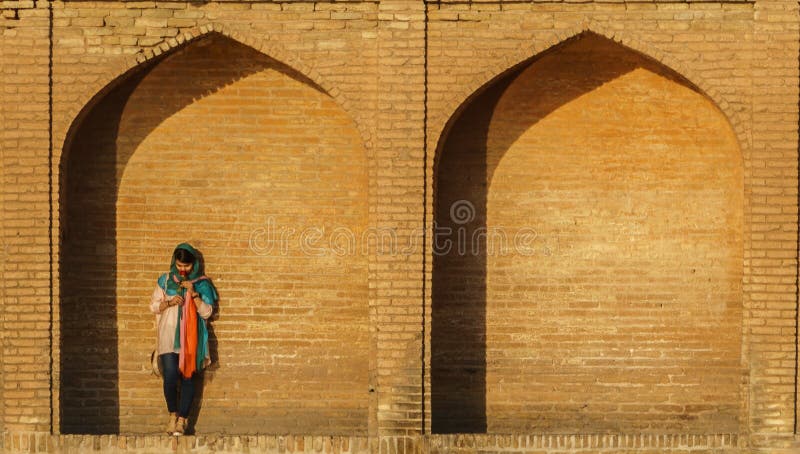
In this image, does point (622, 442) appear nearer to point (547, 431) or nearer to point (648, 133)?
point (547, 431)

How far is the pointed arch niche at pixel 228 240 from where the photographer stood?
979 cm

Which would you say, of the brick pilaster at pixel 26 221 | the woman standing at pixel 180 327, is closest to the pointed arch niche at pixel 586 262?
the woman standing at pixel 180 327

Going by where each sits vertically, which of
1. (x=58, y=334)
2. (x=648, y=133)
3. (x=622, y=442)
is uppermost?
(x=648, y=133)

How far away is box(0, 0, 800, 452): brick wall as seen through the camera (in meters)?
Result: 9.40

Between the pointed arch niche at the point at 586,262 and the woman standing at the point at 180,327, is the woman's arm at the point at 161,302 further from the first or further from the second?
the pointed arch niche at the point at 586,262

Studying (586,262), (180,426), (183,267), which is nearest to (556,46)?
(586,262)

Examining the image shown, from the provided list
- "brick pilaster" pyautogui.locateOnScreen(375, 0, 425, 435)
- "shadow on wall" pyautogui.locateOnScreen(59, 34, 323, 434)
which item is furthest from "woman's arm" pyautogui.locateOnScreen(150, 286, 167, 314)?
"brick pilaster" pyautogui.locateOnScreen(375, 0, 425, 435)

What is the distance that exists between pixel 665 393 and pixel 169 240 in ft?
12.7

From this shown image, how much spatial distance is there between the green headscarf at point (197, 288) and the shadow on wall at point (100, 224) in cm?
15

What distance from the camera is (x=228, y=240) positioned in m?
9.88

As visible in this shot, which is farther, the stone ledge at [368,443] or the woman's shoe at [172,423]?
the woman's shoe at [172,423]

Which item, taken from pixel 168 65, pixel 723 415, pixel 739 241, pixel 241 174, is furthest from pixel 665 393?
pixel 168 65

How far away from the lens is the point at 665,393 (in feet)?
32.4

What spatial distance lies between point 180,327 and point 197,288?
313mm
